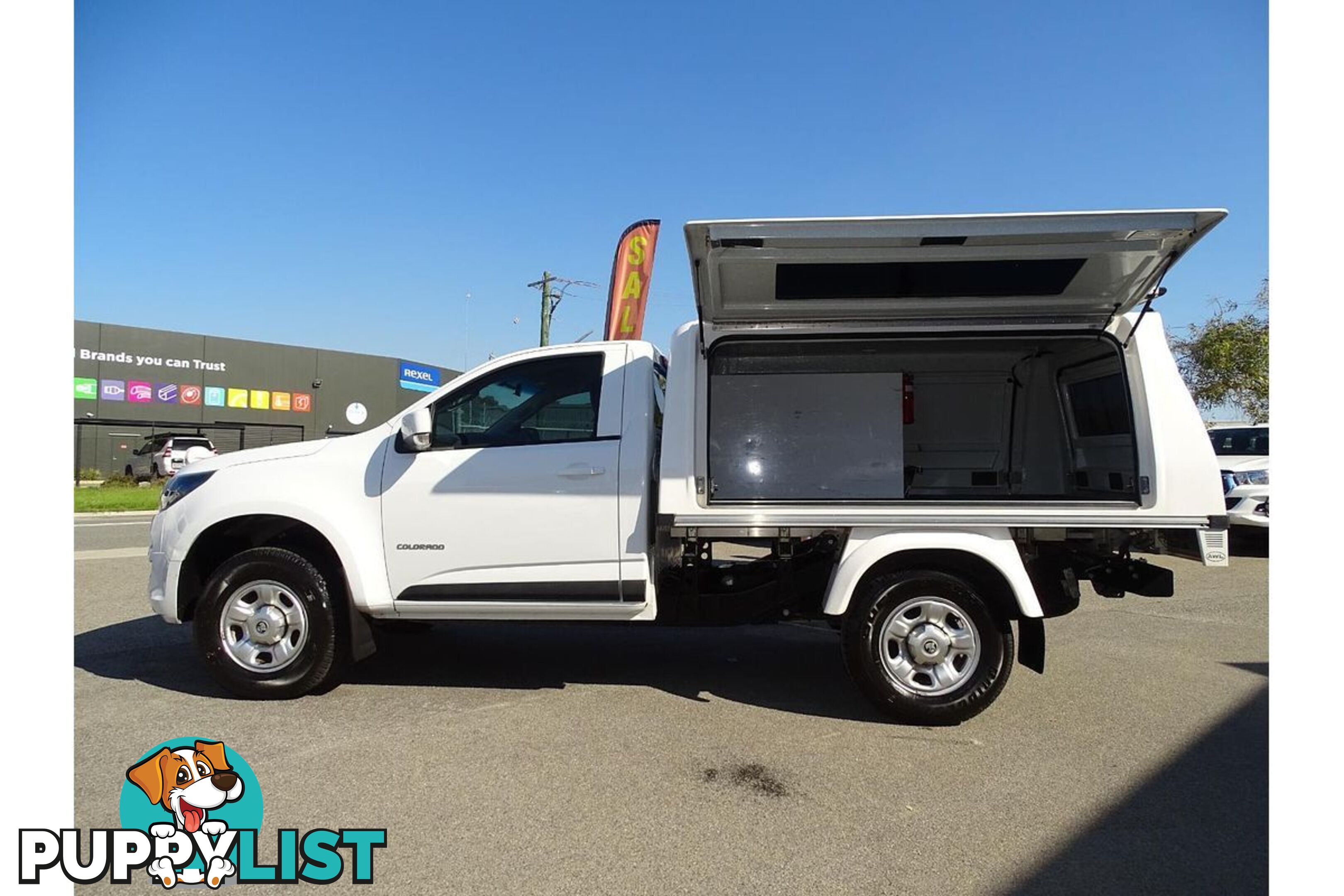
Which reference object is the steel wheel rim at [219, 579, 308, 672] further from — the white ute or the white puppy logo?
the white puppy logo

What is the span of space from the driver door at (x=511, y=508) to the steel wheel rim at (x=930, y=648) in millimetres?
1424

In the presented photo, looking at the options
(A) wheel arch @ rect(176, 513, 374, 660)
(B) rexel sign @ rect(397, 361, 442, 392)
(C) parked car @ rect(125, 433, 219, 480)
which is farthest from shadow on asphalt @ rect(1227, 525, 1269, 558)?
(B) rexel sign @ rect(397, 361, 442, 392)

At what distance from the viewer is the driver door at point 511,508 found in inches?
193

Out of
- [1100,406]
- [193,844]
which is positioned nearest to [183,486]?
[193,844]

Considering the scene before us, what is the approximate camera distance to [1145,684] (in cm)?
554

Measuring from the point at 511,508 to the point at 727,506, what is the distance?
1.24 meters

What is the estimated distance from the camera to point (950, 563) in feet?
15.5

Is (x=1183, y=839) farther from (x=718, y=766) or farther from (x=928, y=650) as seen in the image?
(x=718, y=766)

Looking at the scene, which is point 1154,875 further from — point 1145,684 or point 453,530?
point 453,530

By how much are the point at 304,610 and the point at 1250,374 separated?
88.7 ft

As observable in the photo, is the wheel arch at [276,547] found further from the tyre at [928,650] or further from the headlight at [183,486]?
the tyre at [928,650]

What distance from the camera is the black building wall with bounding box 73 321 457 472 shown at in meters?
31.0

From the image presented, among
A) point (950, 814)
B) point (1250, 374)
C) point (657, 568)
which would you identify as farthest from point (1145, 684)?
point (1250, 374)

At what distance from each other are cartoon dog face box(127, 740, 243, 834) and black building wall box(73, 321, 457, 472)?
88.5 ft
